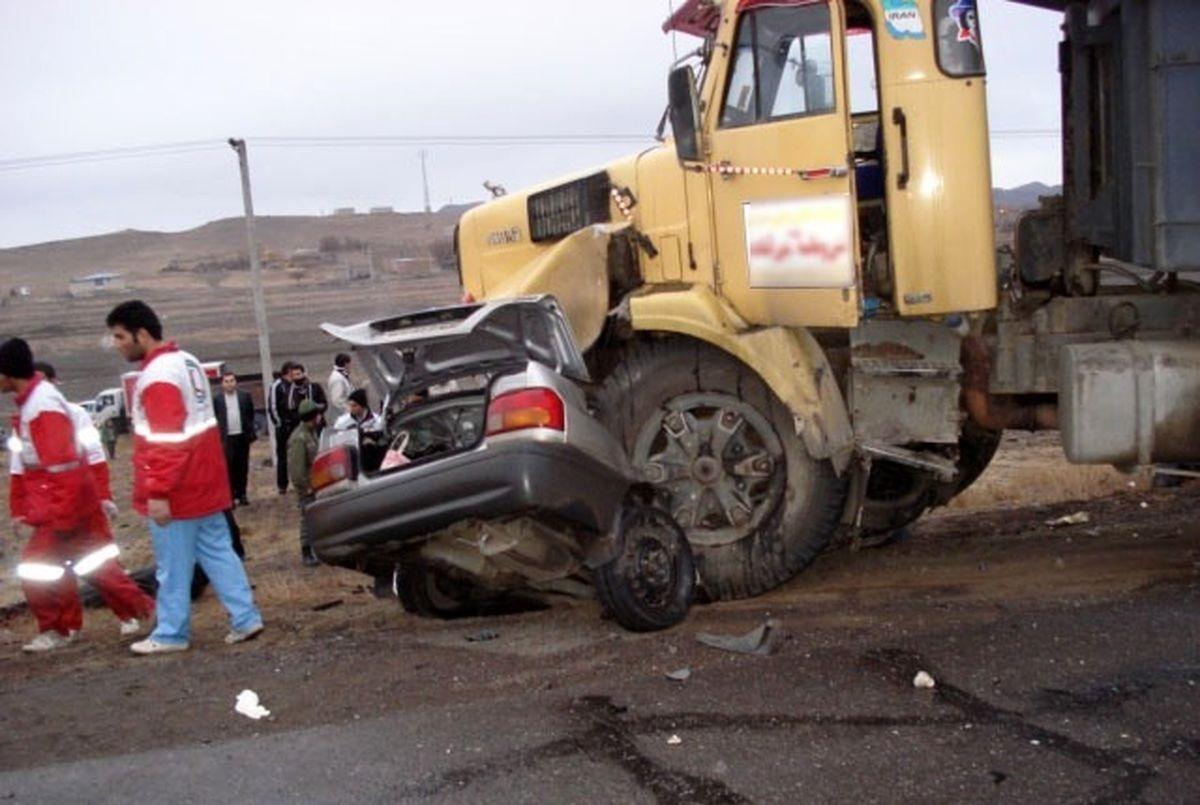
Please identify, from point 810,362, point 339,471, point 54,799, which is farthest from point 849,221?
point 54,799

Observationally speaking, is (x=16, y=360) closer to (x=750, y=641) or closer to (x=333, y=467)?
(x=333, y=467)

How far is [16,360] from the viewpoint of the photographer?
21.2 ft

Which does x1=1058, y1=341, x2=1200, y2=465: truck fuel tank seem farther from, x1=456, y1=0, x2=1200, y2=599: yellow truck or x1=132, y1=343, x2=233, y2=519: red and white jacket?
x1=132, y1=343, x2=233, y2=519: red and white jacket

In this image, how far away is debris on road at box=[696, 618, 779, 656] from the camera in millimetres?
5215

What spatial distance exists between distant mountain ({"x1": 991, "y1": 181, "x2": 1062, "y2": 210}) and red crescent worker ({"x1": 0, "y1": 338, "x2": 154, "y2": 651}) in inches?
190

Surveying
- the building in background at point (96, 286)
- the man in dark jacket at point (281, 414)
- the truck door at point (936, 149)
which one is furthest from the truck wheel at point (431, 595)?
the building in background at point (96, 286)

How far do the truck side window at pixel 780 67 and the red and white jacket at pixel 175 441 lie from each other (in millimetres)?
2874

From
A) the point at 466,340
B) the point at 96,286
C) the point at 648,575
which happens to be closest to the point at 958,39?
the point at 466,340

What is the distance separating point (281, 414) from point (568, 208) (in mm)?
7116

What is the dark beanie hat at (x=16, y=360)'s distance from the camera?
6434 millimetres

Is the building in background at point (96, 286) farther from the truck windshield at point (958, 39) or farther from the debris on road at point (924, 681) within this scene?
the debris on road at point (924, 681)

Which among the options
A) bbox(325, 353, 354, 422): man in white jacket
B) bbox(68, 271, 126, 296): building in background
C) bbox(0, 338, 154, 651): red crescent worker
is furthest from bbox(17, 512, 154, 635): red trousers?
bbox(68, 271, 126, 296): building in background

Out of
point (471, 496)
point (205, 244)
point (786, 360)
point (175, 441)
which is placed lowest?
point (471, 496)

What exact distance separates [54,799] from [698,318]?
342cm
